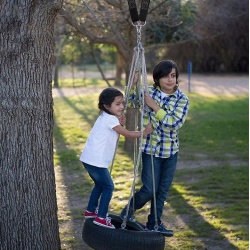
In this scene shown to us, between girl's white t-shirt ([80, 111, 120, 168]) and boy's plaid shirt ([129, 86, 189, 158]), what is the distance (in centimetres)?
32

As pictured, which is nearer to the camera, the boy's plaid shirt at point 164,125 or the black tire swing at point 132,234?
the black tire swing at point 132,234

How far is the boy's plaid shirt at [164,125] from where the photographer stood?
15.2ft

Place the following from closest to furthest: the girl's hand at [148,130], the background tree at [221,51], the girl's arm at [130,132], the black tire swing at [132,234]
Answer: the black tire swing at [132,234]
the girl's arm at [130,132]
the girl's hand at [148,130]
the background tree at [221,51]

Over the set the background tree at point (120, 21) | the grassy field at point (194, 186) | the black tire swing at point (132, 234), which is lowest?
the grassy field at point (194, 186)

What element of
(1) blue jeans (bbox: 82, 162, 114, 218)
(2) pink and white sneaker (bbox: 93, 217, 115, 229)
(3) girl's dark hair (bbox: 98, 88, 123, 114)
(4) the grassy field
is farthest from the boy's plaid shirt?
(4) the grassy field

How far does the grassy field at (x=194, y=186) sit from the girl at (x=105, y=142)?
1.23 meters

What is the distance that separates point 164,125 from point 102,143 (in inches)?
19.4

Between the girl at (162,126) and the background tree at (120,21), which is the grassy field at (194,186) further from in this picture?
the background tree at (120,21)

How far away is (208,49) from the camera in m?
30.4

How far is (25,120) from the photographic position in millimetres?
4492

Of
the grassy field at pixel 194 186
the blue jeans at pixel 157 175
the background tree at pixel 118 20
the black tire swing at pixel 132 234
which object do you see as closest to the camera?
the black tire swing at pixel 132 234

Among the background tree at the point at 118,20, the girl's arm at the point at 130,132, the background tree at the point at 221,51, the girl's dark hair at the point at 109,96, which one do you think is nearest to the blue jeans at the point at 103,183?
the girl's arm at the point at 130,132

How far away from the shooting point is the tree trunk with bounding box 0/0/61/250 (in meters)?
4.40

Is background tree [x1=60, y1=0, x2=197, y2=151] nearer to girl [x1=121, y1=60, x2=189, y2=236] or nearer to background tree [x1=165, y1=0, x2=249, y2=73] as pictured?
girl [x1=121, y1=60, x2=189, y2=236]
